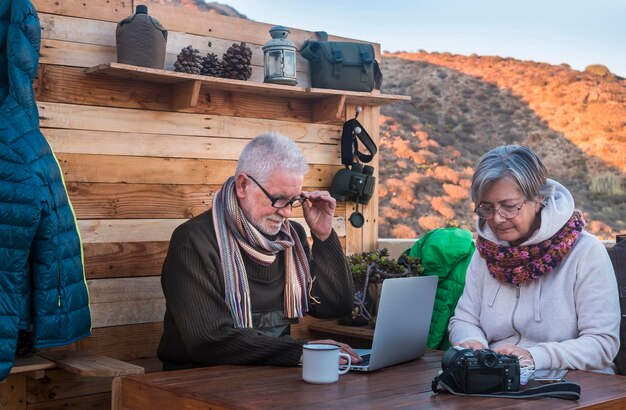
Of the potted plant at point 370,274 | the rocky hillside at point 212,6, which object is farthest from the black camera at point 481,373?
the rocky hillside at point 212,6

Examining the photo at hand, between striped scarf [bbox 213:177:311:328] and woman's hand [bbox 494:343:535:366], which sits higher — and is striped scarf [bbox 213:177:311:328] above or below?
above

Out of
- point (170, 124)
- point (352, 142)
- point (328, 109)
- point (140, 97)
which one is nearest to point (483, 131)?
point (352, 142)

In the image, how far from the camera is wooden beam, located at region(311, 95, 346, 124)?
3.88m

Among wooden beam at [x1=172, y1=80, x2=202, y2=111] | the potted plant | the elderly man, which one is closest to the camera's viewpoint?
the elderly man

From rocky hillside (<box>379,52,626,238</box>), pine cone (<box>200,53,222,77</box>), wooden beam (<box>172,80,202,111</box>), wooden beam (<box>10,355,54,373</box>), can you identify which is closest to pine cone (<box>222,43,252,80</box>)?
pine cone (<box>200,53,222,77</box>)

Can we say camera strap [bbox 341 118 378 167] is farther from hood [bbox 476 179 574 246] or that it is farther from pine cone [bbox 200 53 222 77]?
hood [bbox 476 179 574 246]

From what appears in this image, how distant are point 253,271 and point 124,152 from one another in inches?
32.2

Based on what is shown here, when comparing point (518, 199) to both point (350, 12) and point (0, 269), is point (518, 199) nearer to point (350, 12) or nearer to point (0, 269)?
point (0, 269)

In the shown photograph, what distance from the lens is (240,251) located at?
A: 293 centimetres

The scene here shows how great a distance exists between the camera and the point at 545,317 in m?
2.78

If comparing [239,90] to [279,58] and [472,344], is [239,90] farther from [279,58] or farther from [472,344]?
[472,344]

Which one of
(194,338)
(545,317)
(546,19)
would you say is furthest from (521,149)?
(546,19)

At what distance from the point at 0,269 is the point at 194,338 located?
0.66 metres

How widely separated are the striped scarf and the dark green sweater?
25 millimetres
